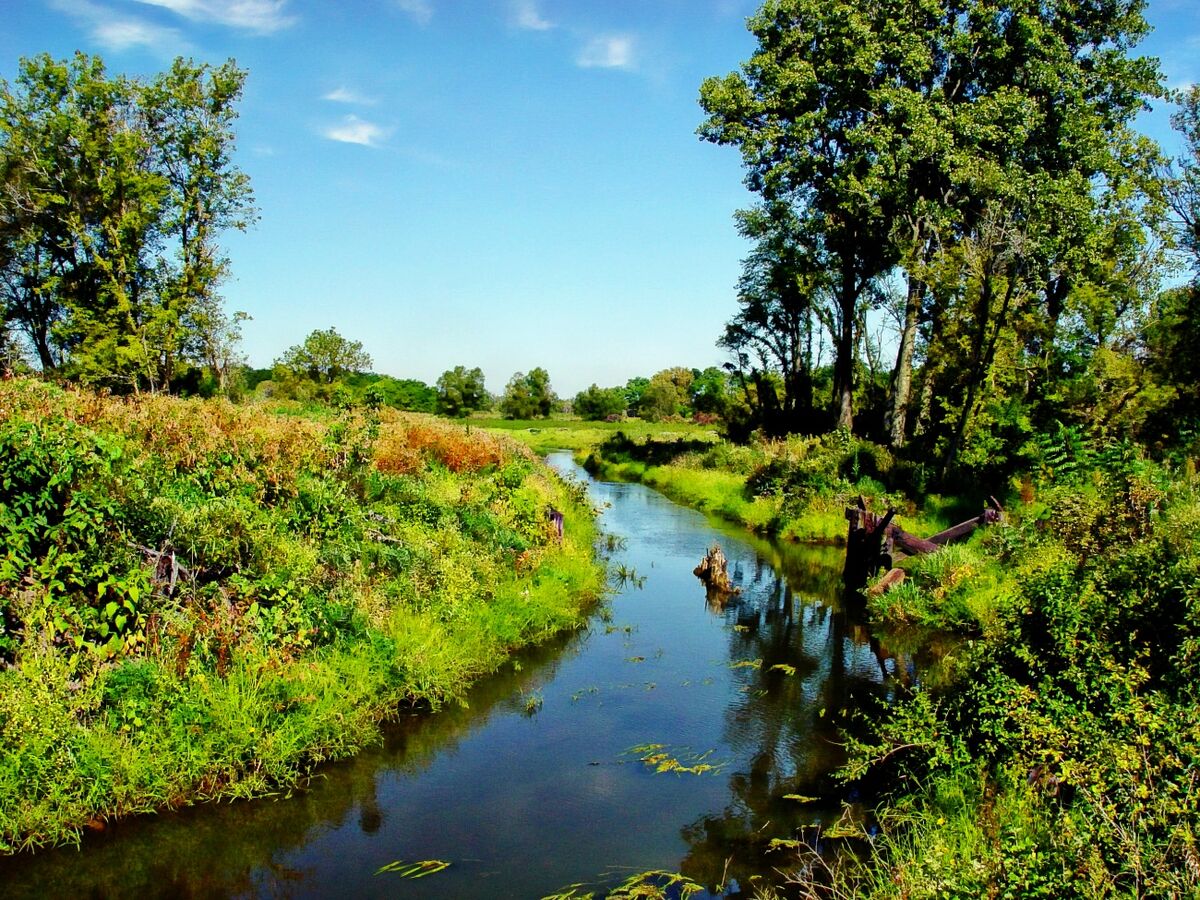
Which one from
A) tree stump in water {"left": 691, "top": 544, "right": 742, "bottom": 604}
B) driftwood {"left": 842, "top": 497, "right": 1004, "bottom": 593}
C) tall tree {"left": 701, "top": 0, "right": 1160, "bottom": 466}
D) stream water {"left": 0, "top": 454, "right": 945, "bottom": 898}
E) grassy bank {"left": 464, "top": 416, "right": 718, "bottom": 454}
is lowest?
stream water {"left": 0, "top": 454, "right": 945, "bottom": 898}

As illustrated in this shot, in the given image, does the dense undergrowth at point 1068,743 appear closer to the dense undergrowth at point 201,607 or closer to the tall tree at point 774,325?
the dense undergrowth at point 201,607

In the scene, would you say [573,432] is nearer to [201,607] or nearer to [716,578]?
[716,578]

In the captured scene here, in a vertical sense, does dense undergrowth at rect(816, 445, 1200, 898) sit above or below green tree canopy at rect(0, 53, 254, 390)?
below

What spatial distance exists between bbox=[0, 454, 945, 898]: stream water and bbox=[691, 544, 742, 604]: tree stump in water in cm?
341

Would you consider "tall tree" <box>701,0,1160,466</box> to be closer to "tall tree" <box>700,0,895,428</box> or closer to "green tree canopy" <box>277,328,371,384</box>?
"tall tree" <box>700,0,895,428</box>

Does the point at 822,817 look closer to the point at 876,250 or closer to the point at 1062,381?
the point at 1062,381

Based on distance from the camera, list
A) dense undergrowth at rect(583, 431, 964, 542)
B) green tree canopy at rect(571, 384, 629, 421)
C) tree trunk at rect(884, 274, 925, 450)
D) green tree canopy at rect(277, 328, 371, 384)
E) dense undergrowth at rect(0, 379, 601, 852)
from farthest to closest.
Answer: green tree canopy at rect(571, 384, 629, 421)
green tree canopy at rect(277, 328, 371, 384)
tree trunk at rect(884, 274, 925, 450)
dense undergrowth at rect(583, 431, 964, 542)
dense undergrowth at rect(0, 379, 601, 852)

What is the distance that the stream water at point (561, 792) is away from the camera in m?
7.72

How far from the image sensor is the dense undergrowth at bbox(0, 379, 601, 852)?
8398mm

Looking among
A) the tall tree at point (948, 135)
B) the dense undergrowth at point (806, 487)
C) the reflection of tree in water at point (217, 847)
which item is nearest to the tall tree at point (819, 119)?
the tall tree at point (948, 135)

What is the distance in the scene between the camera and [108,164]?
139ft

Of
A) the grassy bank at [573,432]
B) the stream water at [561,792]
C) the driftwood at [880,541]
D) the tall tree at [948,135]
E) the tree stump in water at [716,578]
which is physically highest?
the tall tree at [948,135]

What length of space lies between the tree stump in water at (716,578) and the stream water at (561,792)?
3.41 metres

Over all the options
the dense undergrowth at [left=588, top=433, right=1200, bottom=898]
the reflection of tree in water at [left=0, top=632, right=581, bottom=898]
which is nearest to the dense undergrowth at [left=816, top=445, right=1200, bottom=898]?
the dense undergrowth at [left=588, top=433, right=1200, bottom=898]
